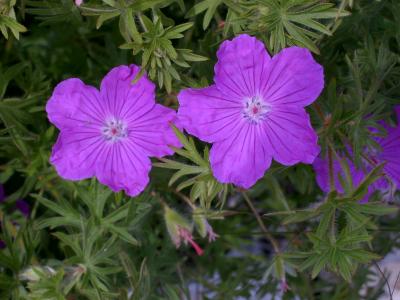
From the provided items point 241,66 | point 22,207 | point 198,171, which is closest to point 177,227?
point 198,171

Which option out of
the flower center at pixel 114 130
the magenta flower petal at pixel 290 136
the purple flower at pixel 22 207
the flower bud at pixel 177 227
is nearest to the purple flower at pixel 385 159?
the magenta flower petal at pixel 290 136

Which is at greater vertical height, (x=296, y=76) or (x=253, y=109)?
(x=296, y=76)

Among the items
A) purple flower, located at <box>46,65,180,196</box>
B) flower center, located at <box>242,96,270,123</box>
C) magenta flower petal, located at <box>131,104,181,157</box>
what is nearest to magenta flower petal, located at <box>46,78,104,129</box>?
purple flower, located at <box>46,65,180,196</box>

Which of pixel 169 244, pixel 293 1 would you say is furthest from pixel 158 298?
pixel 293 1

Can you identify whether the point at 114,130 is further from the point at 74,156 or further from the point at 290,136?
the point at 290,136

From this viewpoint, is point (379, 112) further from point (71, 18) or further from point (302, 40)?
point (71, 18)

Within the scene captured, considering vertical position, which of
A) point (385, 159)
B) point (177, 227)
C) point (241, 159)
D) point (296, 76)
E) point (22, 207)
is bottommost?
point (22, 207)

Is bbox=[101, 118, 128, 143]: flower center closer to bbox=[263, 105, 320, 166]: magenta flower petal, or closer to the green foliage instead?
the green foliage

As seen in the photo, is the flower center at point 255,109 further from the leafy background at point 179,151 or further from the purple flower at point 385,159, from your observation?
the purple flower at point 385,159
